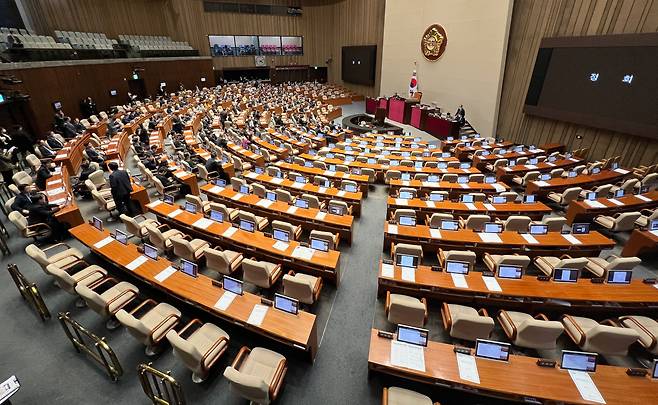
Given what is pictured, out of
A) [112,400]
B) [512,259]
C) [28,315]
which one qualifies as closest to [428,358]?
[512,259]

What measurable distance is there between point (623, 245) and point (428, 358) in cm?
757

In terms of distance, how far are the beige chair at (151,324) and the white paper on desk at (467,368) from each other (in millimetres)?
4256

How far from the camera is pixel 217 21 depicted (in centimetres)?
3128

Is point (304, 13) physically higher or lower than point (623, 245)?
higher

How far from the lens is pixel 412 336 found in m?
4.11

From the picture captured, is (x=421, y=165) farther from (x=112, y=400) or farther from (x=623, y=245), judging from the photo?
(x=112, y=400)

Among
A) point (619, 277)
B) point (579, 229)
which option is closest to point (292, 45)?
point (579, 229)

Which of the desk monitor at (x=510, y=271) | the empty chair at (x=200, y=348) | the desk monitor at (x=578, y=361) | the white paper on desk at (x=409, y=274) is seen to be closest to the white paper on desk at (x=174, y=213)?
the empty chair at (x=200, y=348)

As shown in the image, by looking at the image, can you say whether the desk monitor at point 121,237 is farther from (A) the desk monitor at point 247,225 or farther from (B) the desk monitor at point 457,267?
(B) the desk monitor at point 457,267

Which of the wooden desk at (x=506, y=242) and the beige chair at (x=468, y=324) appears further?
the wooden desk at (x=506, y=242)

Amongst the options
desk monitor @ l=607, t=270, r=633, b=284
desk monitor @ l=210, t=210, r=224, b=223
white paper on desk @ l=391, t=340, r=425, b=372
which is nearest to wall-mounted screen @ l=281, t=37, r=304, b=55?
desk monitor @ l=210, t=210, r=224, b=223

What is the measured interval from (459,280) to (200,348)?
4426 mm

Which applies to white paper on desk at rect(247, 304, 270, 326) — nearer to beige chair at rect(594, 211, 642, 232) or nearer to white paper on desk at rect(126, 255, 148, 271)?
white paper on desk at rect(126, 255, 148, 271)

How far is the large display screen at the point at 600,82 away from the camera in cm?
1089
